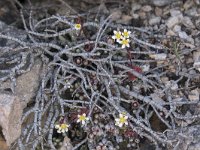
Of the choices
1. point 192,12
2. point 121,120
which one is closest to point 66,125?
point 121,120

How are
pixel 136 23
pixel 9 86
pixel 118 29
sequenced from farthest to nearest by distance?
pixel 136 23 < pixel 118 29 < pixel 9 86

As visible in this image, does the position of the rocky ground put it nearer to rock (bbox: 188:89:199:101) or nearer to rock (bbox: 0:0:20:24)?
rock (bbox: 188:89:199:101)

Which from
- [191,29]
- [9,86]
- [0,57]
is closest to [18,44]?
[0,57]

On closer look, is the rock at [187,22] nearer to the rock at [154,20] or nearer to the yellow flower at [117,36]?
the rock at [154,20]

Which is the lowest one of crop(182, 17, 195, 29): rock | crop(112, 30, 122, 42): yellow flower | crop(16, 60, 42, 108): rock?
crop(16, 60, 42, 108): rock

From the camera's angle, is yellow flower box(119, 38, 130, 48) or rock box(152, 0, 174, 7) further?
rock box(152, 0, 174, 7)

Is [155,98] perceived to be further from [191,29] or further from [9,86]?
[9,86]

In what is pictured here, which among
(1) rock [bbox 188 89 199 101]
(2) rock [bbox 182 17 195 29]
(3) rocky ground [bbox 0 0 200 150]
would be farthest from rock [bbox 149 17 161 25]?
(1) rock [bbox 188 89 199 101]

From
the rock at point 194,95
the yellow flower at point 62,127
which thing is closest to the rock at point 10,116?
the yellow flower at point 62,127
